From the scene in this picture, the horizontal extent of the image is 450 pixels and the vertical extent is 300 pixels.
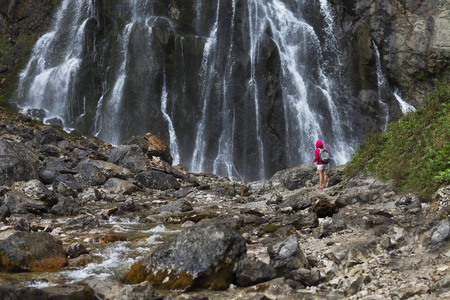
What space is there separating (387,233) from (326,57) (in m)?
26.7

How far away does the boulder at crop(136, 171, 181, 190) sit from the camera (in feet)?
56.4

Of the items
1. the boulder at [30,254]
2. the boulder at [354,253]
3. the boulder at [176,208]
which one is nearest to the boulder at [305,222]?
the boulder at [354,253]

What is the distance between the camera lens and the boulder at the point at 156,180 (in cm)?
1720

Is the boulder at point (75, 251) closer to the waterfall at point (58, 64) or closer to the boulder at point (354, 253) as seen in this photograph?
the boulder at point (354, 253)

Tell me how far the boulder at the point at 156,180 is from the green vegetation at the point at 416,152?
26.2 ft

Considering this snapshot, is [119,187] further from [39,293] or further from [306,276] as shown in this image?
[306,276]

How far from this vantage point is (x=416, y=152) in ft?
A: 31.5

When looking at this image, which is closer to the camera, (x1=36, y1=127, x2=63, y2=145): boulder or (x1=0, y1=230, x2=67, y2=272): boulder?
(x1=0, y1=230, x2=67, y2=272): boulder

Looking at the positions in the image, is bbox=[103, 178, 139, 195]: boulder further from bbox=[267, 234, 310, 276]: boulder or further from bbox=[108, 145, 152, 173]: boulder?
bbox=[267, 234, 310, 276]: boulder

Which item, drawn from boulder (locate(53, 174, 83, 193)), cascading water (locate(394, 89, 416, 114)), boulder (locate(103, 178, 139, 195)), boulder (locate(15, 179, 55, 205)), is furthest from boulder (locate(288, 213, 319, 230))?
cascading water (locate(394, 89, 416, 114))

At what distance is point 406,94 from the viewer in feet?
103

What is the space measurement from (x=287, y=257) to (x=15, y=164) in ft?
38.9

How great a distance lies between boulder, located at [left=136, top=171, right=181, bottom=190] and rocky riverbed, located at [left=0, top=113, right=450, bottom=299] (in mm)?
3259

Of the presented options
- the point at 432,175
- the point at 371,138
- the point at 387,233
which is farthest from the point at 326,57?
the point at 387,233
